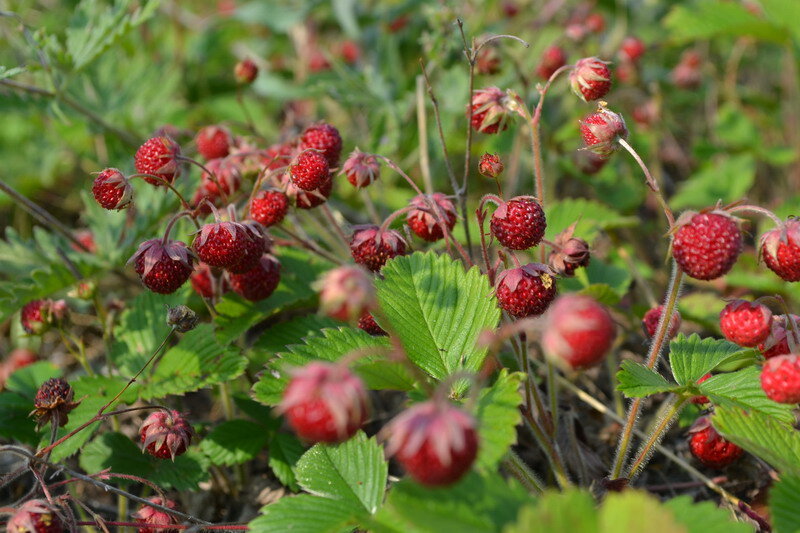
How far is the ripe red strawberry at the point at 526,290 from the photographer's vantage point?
2.05 metres

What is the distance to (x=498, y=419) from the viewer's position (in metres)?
1.76

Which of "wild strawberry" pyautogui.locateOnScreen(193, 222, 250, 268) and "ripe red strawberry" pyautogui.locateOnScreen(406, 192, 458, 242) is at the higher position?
"wild strawberry" pyautogui.locateOnScreen(193, 222, 250, 268)

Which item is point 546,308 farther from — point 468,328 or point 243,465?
point 243,465

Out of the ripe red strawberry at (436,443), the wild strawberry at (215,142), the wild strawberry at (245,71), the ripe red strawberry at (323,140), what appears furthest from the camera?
the wild strawberry at (245,71)

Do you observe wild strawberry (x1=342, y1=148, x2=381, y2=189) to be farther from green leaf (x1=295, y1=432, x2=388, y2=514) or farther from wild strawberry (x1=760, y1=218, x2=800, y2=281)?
wild strawberry (x1=760, y1=218, x2=800, y2=281)

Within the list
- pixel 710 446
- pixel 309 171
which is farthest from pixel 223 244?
pixel 710 446

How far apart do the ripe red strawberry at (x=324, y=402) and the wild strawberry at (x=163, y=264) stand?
962 millimetres

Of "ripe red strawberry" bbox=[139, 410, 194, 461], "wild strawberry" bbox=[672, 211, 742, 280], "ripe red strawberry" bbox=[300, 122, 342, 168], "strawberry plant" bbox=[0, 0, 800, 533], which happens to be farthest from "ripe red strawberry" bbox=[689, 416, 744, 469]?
"ripe red strawberry" bbox=[139, 410, 194, 461]

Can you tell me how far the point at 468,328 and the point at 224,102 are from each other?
11.7 feet

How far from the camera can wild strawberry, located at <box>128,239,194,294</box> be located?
2.26m

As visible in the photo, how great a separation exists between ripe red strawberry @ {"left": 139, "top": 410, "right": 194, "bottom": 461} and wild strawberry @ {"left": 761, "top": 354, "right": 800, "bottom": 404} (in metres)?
1.72

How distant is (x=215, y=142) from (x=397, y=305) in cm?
134

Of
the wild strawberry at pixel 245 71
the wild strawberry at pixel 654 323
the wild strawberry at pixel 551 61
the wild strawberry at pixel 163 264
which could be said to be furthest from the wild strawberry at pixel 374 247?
the wild strawberry at pixel 551 61

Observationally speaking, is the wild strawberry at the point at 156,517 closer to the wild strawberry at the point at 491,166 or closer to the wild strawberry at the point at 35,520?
the wild strawberry at the point at 35,520
